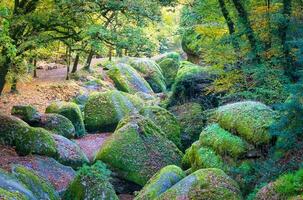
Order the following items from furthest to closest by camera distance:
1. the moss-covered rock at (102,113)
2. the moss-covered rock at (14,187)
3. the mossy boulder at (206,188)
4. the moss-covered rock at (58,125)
Answer: the moss-covered rock at (102,113)
the moss-covered rock at (58,125)
the mossy boulder at (206,188)
the moss-covered rock at (14,187)

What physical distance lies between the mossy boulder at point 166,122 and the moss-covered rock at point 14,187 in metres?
6.66

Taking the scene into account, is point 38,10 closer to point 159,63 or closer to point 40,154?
point 40,154

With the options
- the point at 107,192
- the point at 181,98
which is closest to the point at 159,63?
the point at 181,98

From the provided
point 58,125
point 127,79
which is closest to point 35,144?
point 58,125

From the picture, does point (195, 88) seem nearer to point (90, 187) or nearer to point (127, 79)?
point (90, 187)

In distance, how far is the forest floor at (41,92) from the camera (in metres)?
19.8

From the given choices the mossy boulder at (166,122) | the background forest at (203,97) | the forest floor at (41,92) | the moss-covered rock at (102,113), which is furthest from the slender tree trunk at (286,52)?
the forest floor at (41,92)

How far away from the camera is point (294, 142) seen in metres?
7.66

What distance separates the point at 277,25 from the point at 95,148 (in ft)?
27.0

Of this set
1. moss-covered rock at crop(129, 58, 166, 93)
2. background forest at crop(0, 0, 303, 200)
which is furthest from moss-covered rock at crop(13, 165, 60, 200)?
moss-covered rock at crop(129, 58, 166, 93)

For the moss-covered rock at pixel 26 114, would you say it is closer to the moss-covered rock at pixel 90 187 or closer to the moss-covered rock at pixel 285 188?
the moss-covered rock at pixel 90 187

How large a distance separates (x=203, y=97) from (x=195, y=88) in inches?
22.9

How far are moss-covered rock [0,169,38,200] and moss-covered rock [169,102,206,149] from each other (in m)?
7.11

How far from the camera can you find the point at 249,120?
8.91 metres
